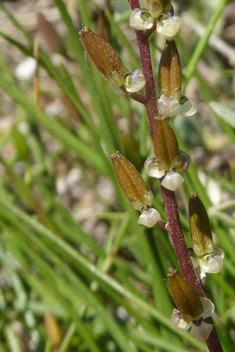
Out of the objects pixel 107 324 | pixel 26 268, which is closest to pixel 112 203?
pixel 26 268

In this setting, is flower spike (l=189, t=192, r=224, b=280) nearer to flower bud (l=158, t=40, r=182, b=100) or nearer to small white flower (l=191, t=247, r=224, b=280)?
small white flower (l=191, t=247, r=224, b=280)

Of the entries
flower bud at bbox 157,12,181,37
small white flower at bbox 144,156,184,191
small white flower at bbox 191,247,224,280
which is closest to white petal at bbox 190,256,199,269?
small white flower at bbox 191,247,224,280

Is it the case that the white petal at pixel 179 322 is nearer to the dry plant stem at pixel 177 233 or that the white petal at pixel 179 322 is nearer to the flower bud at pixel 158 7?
the dry plant stem at pixel 177 233

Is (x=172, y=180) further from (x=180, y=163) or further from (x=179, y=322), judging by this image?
(x=179, y=322)

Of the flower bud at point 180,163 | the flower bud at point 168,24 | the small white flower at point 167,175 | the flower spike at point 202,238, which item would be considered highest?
the flower bud at point 168,24

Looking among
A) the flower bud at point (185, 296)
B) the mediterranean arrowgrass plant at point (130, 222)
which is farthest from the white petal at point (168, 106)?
the flower bud at point (185, 296)

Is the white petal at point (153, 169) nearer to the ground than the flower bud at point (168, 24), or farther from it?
nearer to the ground

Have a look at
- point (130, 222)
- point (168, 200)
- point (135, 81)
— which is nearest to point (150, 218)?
point (168, 200)
